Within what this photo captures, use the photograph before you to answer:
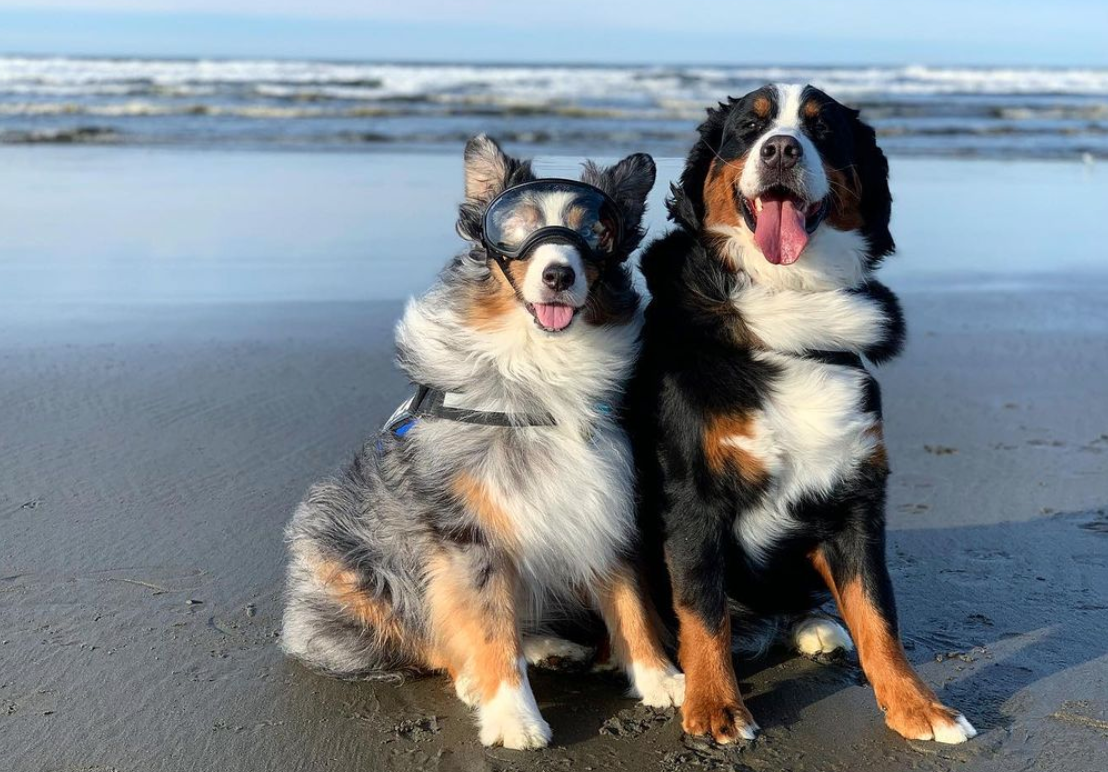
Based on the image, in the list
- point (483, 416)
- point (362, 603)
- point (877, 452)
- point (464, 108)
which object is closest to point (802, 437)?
point (877, 452)

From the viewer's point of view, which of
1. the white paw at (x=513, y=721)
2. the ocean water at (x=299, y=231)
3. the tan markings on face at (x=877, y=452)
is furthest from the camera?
the ocean water at (x=299, y=231)

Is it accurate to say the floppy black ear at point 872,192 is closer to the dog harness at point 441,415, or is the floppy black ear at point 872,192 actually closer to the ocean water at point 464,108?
the dog harness at point 441,415

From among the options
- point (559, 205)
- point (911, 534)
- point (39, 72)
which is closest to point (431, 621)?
point (559, 205)

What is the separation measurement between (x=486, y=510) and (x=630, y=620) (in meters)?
0.63

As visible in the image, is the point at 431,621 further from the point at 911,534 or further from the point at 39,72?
the point at 39,72

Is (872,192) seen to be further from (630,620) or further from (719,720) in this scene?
(719,720)

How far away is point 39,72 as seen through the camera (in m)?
33.0

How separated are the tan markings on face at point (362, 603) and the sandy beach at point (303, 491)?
176 mm

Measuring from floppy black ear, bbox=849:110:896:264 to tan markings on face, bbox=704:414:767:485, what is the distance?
0.86 m

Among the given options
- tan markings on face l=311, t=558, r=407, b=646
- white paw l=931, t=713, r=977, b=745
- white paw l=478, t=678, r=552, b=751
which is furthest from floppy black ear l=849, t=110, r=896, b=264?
tan markings on face l=311, t=558, r=407, b=646

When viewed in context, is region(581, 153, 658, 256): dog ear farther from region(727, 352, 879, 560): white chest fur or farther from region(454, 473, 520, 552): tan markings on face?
region(454, 473, 520, 552): tan markings on face

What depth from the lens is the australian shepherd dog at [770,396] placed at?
361 centimetres

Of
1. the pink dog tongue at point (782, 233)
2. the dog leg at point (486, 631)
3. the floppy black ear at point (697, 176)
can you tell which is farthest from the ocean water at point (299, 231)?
the dog leg at point (486, 631)

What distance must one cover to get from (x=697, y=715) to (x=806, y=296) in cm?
138
